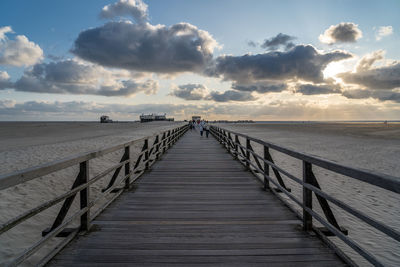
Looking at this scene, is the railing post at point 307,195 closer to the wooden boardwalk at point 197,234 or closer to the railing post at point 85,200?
the wooden boardwalk at point 197,234

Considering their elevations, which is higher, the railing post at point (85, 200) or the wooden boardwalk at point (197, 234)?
the railing post at point (85, 200)

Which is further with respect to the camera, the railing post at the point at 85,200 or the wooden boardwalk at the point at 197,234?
the railing post at the point at 85,200

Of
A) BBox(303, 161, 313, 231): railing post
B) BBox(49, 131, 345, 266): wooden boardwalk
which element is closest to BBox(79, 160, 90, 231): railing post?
BBox(49, 131, 345, 266): wooden boardwalk

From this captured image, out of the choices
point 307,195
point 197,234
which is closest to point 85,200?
point 197,234

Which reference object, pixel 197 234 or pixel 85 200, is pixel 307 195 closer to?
pixel 197 234

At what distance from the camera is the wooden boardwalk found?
236cm

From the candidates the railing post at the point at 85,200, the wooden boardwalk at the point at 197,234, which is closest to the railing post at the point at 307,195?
the wooden boardwalk at the point at 197,234

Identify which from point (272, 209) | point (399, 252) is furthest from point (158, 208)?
point (399, 252)

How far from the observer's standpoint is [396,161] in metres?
11.9

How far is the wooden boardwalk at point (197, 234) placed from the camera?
2.36 metres

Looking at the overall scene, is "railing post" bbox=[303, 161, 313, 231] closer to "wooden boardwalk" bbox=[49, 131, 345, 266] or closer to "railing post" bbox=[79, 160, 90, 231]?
"wooden boardwalk" bbox=[49, 131, 345, 266]

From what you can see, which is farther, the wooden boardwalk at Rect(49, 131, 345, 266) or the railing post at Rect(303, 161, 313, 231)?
the railing post at Rect(303, 161, 313, 231)

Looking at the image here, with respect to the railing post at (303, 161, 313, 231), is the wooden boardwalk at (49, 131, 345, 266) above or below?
below

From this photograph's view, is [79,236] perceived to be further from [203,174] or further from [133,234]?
[203,174]
